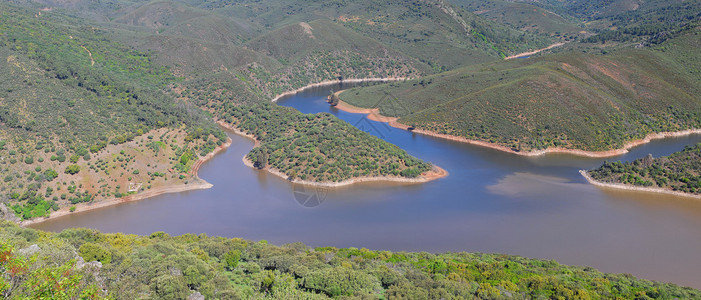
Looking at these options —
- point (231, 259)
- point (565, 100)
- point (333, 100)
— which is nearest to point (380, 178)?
point (231, 259)

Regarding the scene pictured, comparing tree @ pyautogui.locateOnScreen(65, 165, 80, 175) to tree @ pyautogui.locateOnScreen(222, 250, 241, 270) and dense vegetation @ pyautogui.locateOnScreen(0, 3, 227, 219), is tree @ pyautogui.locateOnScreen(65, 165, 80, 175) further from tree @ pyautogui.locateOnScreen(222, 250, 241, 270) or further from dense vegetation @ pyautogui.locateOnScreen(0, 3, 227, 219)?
tree @ pyautogui.locateOnScreen(222, 250, 241, 270)

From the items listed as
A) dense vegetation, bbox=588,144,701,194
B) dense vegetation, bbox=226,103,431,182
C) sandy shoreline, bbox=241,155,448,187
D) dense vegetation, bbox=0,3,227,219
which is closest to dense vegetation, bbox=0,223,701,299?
dense vegetation, bbox=0,3,227,219

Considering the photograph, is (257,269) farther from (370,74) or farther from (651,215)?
(370,74)

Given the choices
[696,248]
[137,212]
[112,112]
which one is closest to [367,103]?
[112,112]

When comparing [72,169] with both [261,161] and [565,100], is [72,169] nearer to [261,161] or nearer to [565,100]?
[261,161]

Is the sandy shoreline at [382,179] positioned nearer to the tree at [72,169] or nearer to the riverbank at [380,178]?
the riverbank at [380,178]

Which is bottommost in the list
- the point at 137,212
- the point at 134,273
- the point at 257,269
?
the point at 137,212
